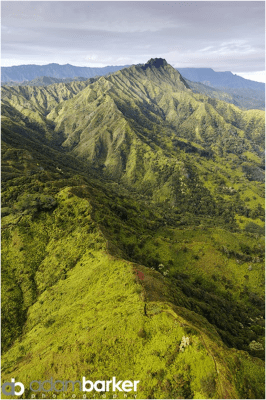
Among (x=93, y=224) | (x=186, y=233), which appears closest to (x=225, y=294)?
(x=186, y=233)

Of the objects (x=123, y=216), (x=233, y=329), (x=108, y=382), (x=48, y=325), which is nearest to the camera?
(x=108, y=382)

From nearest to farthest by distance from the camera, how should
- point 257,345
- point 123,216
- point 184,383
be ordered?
point 184,383
point 257,345
point 123,216

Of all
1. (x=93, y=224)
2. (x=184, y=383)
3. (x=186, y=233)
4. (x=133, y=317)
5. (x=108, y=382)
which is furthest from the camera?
(x=186, y=233)

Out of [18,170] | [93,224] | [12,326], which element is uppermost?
[18,170]

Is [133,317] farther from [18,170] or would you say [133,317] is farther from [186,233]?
[18,170]

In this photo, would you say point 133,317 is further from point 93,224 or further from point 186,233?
point 186,233

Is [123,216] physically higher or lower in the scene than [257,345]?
higher

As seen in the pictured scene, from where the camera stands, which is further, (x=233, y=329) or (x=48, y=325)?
(x=233, y=329)

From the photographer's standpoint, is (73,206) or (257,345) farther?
(73,206)

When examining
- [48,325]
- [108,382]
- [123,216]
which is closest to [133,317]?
[108,382]
